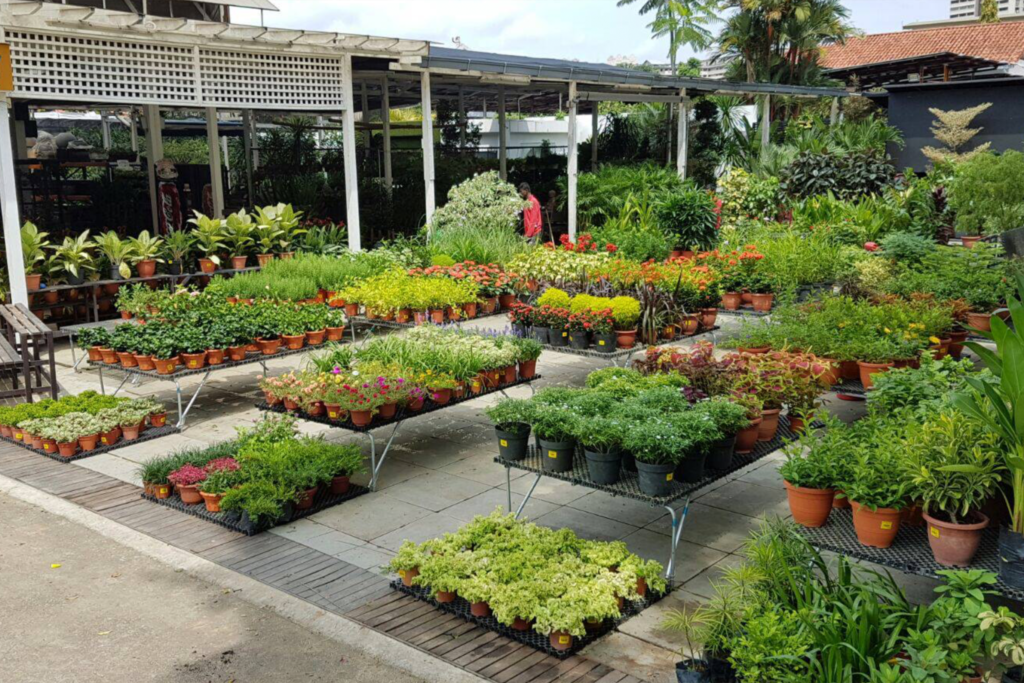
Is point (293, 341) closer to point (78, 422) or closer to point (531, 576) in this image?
point (78, 422)

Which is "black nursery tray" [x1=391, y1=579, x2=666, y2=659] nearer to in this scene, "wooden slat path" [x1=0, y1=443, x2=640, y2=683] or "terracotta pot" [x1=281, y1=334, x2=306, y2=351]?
"wooden slat path" [x1=0, y1=443, x2=640, y2=683]

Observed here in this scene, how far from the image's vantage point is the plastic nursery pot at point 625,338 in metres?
7.62

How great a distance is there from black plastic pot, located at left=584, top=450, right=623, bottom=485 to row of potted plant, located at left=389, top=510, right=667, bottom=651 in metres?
0.34

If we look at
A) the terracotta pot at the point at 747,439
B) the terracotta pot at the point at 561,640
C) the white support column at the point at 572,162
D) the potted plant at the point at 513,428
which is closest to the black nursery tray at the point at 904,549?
the terracotta pot at the point at 747,439

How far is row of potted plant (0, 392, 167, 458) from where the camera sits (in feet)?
22.8

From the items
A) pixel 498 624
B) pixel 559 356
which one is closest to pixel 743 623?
pixel 498 624

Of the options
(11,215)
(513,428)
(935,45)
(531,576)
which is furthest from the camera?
(935,45)

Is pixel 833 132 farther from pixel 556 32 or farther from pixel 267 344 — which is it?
pixel 556 32

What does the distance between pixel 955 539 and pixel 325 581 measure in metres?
3.13

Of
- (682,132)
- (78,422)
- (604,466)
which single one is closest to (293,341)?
(78,422)

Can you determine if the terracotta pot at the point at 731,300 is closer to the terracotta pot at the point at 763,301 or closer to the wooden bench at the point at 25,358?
the terracotta pot at the point at 763,301

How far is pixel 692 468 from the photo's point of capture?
15.9 feet

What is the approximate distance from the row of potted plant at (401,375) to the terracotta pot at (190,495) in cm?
89

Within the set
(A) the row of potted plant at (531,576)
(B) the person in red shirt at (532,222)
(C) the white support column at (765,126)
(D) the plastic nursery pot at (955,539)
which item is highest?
(C) the white support column at (765,126)
